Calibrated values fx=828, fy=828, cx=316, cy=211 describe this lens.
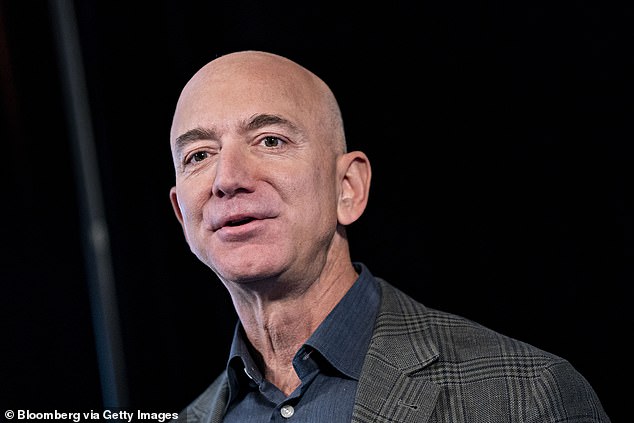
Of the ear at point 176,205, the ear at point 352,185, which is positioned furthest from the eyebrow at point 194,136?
the ear at point 352,185

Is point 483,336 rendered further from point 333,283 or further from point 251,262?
point 251,262

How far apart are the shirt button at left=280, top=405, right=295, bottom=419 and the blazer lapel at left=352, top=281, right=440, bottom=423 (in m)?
0.16

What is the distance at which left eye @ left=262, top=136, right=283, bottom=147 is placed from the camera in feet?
5.08

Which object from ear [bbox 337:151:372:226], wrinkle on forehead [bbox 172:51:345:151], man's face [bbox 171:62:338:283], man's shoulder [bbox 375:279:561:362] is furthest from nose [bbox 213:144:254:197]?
man's shoulder [bbox 375:279:561:362]

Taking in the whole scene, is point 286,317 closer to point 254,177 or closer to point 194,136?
point 254,177

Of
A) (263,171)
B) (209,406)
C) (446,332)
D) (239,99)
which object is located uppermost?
(239,99)

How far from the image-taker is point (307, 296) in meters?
1.59

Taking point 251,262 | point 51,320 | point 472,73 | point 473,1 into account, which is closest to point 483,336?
point 251,262

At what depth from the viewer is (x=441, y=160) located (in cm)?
184

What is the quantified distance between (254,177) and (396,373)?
428 mm

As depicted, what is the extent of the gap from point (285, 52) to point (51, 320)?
828 mm

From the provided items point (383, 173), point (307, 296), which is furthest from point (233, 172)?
point (383, 173)

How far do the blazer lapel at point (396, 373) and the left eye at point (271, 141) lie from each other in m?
0.38

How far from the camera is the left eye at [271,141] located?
61.0 inches
